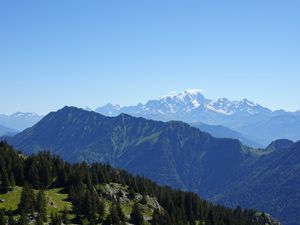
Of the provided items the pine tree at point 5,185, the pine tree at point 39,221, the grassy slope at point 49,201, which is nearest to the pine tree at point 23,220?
the pine tree at point 39,221

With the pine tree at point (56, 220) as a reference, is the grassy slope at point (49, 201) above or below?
above

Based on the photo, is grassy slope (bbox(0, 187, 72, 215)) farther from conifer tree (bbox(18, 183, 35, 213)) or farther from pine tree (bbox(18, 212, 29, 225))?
pine tree (bbox(18, 212, 29, 225))

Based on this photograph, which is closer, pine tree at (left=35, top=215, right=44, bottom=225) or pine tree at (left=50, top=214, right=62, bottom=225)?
pine tree at (left=35, top=215, right=44, bottom=225)

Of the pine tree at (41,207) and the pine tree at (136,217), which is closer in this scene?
the pine tree at (41,207)

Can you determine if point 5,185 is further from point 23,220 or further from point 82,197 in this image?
point 23,220

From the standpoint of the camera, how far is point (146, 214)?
497 ft

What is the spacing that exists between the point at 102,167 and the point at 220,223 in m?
52.0

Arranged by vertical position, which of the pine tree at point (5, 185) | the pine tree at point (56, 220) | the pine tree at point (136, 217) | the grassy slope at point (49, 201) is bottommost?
the pine tree at point (136, 217)

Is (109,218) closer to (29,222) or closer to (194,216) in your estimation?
(29,222)

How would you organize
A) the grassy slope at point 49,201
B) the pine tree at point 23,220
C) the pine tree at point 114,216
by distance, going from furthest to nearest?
the pine tree at point 114,216 < the grassy slope at point 49,201 < the pine tree at point 23,220

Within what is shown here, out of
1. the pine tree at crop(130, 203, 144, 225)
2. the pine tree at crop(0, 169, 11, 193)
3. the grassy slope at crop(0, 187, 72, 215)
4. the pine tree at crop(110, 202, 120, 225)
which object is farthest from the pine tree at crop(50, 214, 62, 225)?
the pine tree at crop(130, 203, 144, 225)

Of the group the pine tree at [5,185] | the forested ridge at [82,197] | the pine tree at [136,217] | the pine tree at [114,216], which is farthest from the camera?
the pine tree at [136,217]

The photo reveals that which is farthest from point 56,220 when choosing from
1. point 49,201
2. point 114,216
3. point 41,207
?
point 114,216

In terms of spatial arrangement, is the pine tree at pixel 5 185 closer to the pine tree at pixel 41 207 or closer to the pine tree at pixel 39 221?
the pine tree at pixel 41 207
